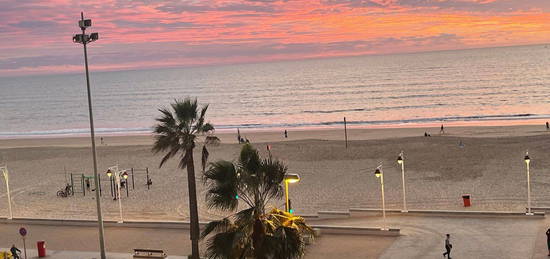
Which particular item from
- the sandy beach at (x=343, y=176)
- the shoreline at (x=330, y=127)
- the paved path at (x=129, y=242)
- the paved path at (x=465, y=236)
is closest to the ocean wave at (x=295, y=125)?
the shoreline at (x=330, y=127)

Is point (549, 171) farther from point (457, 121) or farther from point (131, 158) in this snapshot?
point (457, 121)

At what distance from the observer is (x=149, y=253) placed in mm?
20000

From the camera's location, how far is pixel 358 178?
114 feet

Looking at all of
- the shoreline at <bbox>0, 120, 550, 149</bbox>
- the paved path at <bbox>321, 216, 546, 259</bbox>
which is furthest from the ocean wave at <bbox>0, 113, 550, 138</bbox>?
the paved path at <bbox>321, 216, 546, 259</bbox>

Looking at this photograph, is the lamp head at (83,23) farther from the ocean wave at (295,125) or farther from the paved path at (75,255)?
the ocean wave at (295,125)

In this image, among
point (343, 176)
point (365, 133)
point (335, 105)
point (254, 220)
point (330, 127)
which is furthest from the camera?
point (335, 105)

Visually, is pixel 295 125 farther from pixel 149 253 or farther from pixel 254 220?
pixel 254 220

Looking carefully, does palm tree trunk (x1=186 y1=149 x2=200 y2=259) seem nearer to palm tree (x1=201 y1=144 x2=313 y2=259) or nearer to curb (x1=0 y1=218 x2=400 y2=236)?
curb (x1=0 y1=218 x2=400 y2=236)

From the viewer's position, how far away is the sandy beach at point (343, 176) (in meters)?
28.8

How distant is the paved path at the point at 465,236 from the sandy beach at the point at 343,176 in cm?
360

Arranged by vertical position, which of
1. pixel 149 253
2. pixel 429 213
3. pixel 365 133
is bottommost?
pixel 149 253

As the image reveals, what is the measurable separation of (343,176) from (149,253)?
17512 millimetres

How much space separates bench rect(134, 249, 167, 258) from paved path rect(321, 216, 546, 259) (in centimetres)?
714

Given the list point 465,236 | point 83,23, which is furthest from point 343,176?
point 83,23
